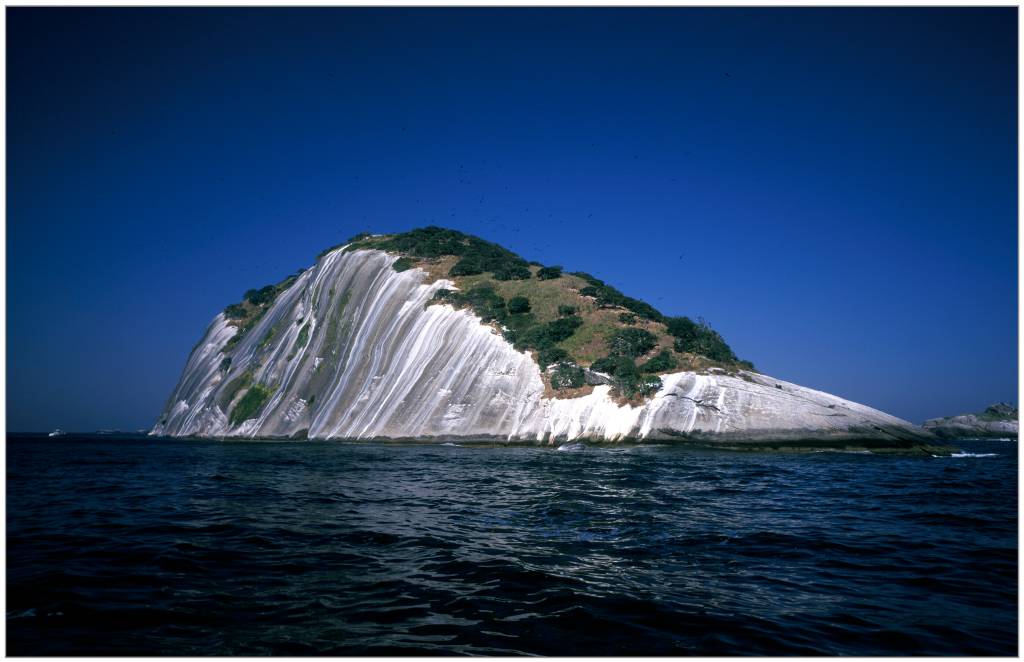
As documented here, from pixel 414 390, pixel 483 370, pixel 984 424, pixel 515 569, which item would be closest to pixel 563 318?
pixel 483 370

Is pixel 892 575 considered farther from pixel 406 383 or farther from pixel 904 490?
pixel 406 383

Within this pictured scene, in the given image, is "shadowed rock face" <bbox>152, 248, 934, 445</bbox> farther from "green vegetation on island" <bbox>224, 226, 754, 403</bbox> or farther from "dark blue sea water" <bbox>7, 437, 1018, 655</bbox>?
"dark blue sea water" <bbox>7, 437, 1018, 655</bbox>

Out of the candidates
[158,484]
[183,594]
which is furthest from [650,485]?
[158,484]

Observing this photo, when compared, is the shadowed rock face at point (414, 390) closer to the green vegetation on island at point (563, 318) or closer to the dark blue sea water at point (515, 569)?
the green vegetation on island at point (563, 318)

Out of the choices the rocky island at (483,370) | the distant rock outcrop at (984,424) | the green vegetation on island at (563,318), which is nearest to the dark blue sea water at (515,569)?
the rocky island at (483,370)

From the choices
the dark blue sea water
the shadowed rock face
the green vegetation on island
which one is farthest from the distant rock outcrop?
the dark blue sea water

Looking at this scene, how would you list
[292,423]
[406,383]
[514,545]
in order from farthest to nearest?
[292,423] → [406,383] → [514,545]

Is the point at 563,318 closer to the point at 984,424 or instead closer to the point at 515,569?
the point at 515,569
